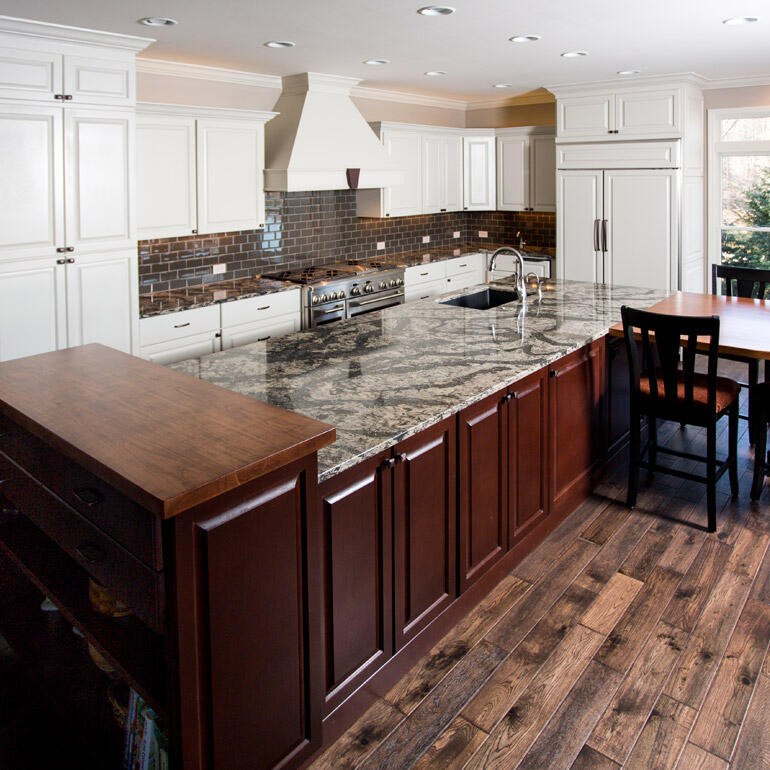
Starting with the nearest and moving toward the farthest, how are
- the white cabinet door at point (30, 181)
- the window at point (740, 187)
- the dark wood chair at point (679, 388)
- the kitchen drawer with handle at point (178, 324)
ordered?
the dark wood chair at point (679, 388), the white cabinet door at point (30, 181), the kitchen drawer with handle at point (178, 324), the window at point (740, 187)

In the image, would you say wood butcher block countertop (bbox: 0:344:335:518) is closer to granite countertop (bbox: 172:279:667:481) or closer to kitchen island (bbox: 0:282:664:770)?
kitchen island (bbox: 0:282:664:770)

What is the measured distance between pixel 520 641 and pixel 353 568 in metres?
0.90

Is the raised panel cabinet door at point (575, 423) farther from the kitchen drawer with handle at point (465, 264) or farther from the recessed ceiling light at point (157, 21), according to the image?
the kitchen drawer with handle at point (465, 264)

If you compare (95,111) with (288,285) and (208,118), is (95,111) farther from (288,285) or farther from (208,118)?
(288,285)

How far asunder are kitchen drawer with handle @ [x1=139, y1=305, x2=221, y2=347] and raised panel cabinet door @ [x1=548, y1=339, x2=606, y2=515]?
2.62 m

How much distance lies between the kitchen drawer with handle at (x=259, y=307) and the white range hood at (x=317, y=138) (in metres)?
0.82

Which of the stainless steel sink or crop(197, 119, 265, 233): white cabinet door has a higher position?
crop(197, 119, 265, 233): white cabinet door

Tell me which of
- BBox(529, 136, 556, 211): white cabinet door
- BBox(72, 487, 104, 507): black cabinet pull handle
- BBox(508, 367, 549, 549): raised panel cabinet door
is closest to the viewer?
BBox(72, 487, 104, 507): black cabinet pull handle

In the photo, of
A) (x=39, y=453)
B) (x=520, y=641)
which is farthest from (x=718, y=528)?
(x=39, y=453)

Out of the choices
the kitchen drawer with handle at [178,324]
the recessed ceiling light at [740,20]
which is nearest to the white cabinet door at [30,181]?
the kitchen drawer with handle at [178,324]

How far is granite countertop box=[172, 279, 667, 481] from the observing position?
2.38 metres

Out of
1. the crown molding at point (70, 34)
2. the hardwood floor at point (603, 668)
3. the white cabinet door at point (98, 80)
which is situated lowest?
the hardwood floor at point (603, 668)

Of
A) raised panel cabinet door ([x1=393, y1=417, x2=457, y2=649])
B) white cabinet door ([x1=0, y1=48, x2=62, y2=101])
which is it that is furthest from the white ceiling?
raised panel cabinet door ([x1=393, y1=417, x2=457, y2=649])

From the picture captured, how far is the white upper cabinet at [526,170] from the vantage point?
23.7 feet
